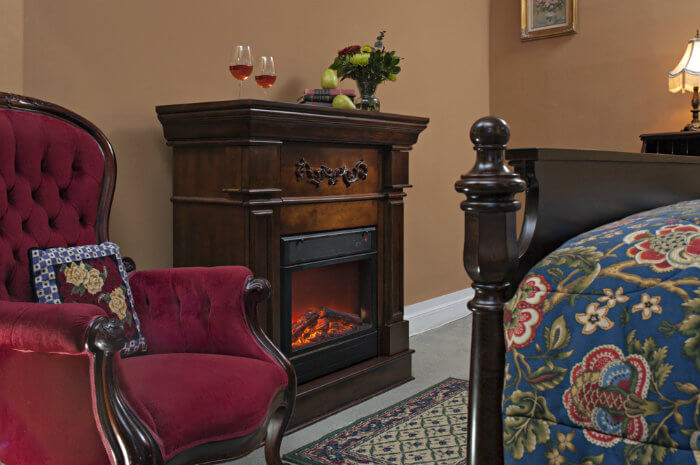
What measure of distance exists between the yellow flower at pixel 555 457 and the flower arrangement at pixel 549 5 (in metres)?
4.13

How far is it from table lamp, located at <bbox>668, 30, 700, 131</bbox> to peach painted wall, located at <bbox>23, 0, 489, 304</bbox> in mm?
1373

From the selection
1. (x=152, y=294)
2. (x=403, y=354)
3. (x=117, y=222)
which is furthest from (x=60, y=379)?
(x=403, y=354)

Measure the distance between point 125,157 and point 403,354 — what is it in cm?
151

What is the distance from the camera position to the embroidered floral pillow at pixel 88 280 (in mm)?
1736

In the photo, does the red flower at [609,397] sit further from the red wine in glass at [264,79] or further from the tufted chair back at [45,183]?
the red wine in glass at [264,79]

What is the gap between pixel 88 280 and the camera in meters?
1.80

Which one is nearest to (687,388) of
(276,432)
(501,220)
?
(501,220)

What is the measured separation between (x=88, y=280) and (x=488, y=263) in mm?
1173

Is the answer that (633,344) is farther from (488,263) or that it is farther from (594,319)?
(488,263)

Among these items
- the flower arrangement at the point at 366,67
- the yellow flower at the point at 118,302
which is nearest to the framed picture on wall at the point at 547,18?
the flower arrangement at the point at 366,67

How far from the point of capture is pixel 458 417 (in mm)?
2607

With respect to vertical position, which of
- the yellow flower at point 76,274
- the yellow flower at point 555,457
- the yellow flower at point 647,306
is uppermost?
the yellow flower at point 647,306

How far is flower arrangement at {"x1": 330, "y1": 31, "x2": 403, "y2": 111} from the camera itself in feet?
9.67

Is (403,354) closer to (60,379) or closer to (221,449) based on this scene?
(221,449)
